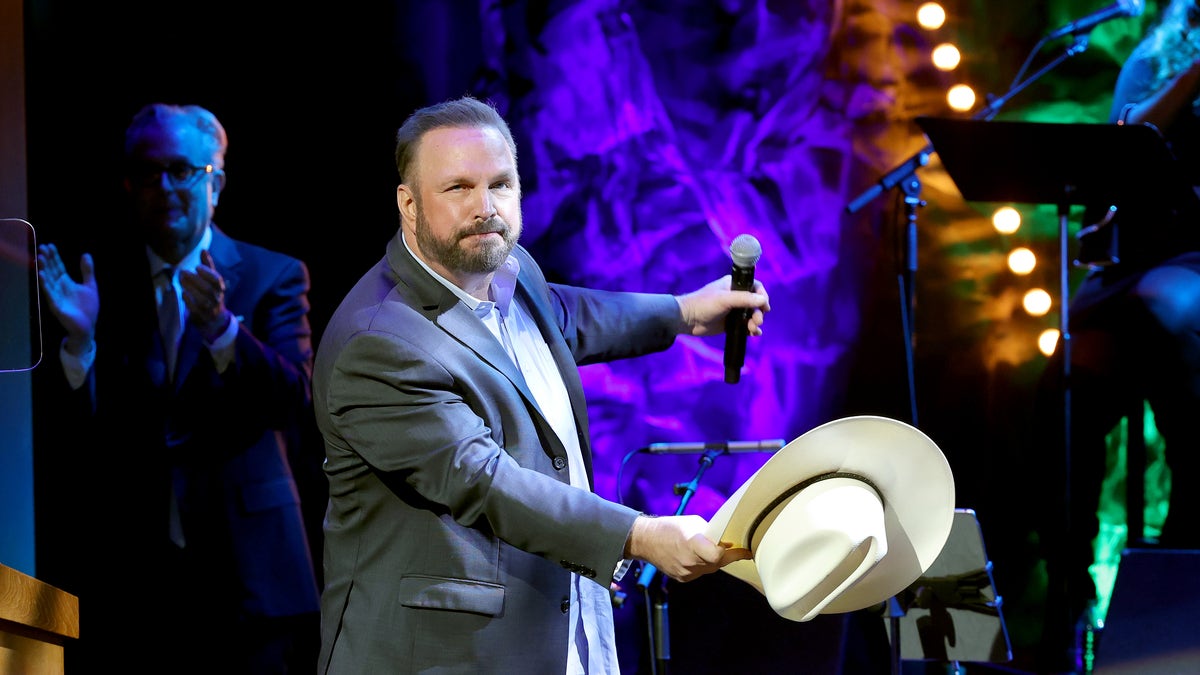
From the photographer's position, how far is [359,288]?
2316mm

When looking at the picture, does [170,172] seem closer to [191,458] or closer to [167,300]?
[167,300]

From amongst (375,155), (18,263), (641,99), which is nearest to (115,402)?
(375,155)

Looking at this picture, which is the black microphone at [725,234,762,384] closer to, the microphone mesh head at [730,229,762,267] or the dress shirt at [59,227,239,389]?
the microphone mesh head at [730,229,762,267]

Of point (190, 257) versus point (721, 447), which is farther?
point (190, 257)

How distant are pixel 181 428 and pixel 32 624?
2.48 meters

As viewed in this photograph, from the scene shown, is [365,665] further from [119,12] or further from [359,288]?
[119,12]

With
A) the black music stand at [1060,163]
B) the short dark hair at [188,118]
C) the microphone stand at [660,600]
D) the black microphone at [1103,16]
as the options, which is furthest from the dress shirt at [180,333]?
the black microphone at [1103,16]

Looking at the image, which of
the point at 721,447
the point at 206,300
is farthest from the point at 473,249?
the point at 206,300

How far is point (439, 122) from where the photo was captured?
231 cm

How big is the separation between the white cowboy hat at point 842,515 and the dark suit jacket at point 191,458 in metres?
2.66

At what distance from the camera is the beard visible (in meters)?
2.25

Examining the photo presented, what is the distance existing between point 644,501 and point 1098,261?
5.81 ft

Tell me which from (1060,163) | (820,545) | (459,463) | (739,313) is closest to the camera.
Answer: (820,545)

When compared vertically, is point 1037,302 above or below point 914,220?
below
